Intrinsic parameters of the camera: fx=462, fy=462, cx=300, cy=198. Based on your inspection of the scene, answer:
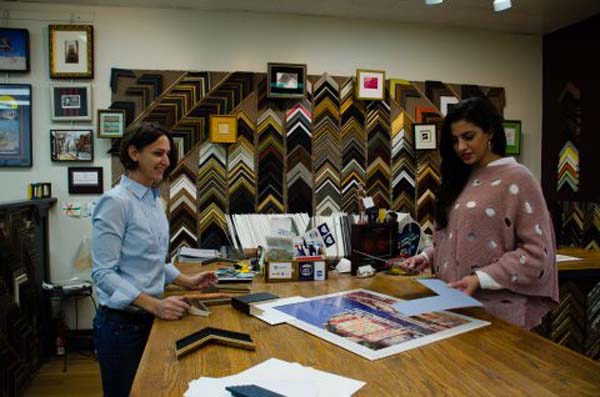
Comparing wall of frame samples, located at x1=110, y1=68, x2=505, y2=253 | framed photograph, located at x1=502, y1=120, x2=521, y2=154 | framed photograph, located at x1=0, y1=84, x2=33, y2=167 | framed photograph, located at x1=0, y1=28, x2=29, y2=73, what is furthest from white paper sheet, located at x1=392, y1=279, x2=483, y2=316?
framed photograph, located at x1=0, y1=28, x2=29, y2=73

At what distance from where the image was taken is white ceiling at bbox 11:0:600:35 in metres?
3.43

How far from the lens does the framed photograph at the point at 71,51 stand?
343 cm

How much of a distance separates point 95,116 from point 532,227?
10.4 ft

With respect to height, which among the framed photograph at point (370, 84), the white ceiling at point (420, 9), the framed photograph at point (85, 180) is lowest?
the framed photograph at point (85, 180)

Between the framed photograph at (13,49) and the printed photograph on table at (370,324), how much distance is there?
10.0 feet

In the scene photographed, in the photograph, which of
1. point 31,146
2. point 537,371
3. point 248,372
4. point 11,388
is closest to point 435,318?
point 537,371

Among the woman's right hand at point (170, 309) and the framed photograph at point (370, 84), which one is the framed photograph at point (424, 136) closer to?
the framed photograph at point (370, 84)

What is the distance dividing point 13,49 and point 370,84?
2.72m

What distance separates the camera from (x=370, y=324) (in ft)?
4.41

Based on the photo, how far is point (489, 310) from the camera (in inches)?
60.5

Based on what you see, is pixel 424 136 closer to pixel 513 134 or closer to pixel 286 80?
pixel 513 134

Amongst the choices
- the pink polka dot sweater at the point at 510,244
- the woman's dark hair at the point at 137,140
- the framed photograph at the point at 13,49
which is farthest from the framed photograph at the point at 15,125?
the pink polka dot sweater at the point at 510,244

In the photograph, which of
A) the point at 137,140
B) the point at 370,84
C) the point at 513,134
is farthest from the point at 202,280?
the point at 513,134

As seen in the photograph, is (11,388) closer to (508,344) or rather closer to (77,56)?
(77,56)
